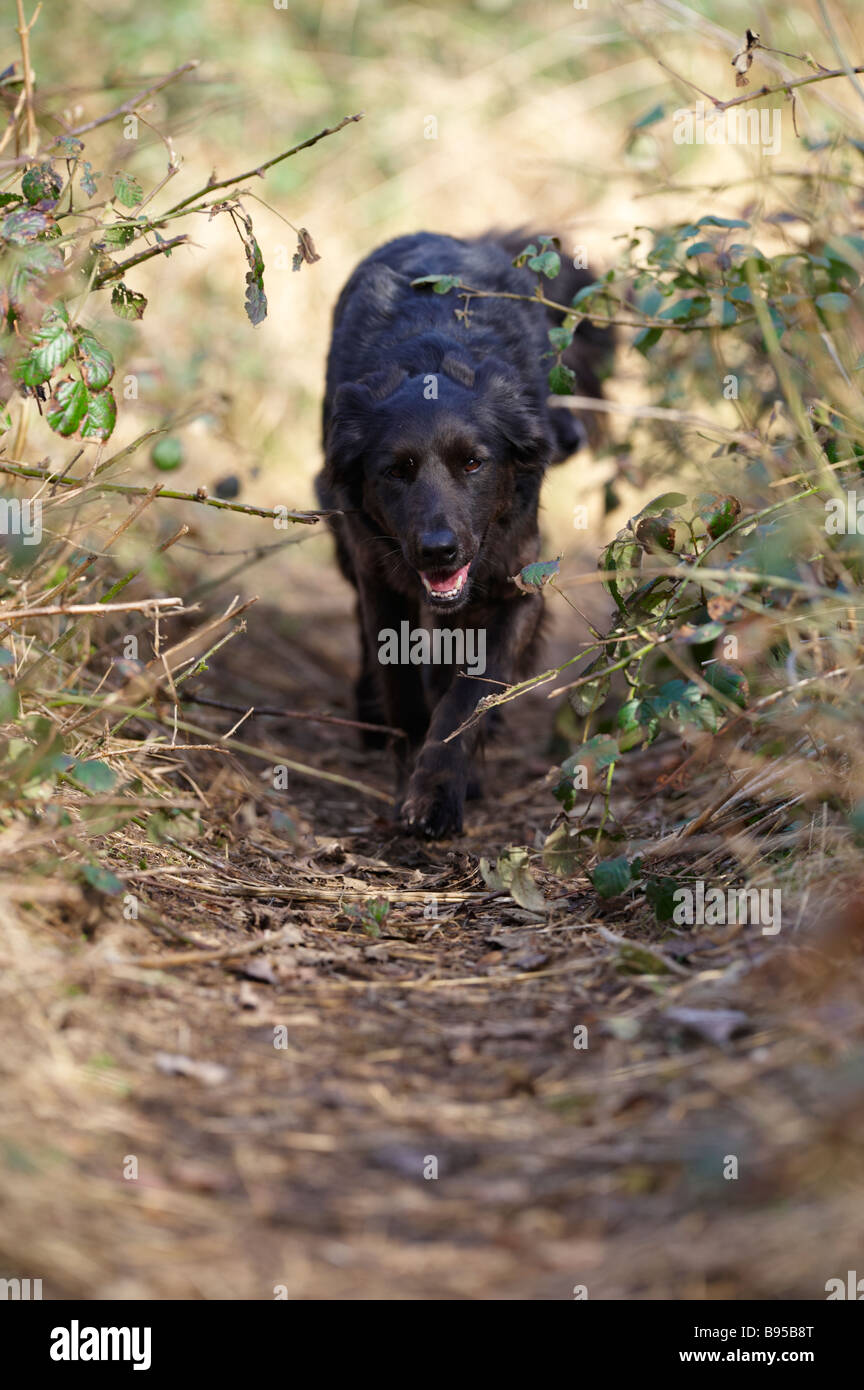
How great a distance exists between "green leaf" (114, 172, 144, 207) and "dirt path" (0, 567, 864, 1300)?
156cm

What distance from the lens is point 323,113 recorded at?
9.63 meters

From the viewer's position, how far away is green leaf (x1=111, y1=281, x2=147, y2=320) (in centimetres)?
328

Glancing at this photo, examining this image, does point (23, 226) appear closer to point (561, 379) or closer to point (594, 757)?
point (561, 379)

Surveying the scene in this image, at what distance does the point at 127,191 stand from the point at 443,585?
4.90 ft

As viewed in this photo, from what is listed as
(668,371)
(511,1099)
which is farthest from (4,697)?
(668,371)

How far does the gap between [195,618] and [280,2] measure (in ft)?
20.4

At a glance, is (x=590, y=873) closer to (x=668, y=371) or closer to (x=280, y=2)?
(x=668, y=371)

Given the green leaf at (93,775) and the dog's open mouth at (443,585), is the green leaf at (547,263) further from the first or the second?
the green leaf at (93,775)

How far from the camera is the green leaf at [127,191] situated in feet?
10.2

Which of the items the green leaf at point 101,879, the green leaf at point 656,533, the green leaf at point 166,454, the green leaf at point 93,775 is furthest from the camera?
the green leaf at point 166,454

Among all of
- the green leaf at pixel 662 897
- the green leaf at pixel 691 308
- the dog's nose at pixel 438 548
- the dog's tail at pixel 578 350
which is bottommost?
the green leaf at pixel 662 897

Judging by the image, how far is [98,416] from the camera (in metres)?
3.08

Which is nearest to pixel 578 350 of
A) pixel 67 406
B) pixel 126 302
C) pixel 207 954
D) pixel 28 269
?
pixel 126 302

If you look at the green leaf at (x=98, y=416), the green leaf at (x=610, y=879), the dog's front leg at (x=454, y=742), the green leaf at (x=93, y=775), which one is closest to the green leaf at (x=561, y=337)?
the dog's front leg at (x=454, y=742)
